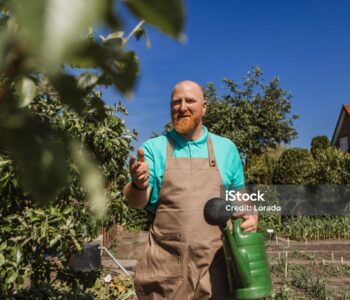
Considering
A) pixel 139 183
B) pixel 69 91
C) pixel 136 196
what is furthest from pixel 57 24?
pixel 136 196

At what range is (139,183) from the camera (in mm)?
2395

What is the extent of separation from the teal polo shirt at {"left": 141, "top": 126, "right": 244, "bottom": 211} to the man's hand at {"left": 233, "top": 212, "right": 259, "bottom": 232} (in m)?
0.27

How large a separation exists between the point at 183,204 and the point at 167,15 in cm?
248

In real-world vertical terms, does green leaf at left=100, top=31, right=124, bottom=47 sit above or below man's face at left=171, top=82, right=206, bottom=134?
below

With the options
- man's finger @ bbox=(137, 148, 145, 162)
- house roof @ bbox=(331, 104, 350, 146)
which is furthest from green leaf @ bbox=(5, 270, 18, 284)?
house roof @ bbox=(331, 104, 350, 146)

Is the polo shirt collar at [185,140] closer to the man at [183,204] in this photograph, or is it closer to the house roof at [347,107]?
the man at [183,204]

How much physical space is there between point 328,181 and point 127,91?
13427 millimetres

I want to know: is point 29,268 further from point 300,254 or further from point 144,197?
point 300,254

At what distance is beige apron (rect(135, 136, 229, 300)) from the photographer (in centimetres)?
266

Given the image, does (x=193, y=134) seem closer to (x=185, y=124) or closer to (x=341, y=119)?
(x=185, y=124)

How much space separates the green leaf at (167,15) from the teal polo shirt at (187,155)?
2.55 meters

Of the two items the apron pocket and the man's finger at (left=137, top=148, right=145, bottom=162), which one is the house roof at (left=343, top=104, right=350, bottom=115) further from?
the man's finger at (left=137, top=148, right=145, bottom=162)

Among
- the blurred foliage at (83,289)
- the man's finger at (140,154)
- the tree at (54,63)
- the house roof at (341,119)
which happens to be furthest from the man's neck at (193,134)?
the house roof at (341,119)

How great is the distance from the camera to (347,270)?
6.81 m
